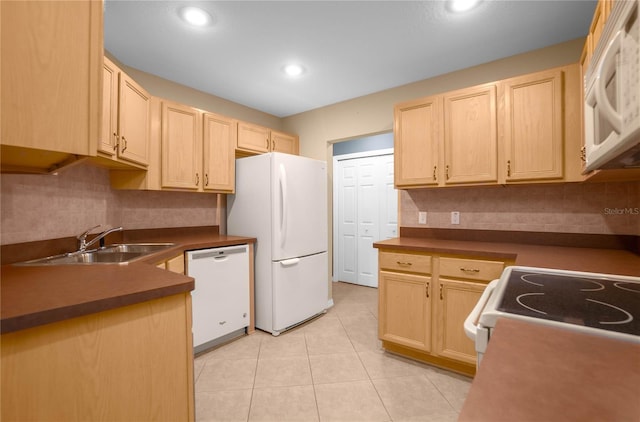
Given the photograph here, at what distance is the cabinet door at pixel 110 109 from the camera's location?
1.83 m

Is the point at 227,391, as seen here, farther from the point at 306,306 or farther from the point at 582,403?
the point at 582,403

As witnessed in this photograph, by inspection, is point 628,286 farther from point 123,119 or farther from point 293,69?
point 123,119

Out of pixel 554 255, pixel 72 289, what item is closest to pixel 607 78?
pixel 554 255

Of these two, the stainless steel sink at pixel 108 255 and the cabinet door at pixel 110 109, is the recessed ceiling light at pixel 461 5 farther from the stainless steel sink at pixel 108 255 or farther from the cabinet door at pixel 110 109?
the stainless steel sink at pixel 108 255

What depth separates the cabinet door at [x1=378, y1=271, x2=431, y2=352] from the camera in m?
2.18

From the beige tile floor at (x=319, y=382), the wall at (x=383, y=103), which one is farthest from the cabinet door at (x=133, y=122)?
the wall at (x=383, y=103)

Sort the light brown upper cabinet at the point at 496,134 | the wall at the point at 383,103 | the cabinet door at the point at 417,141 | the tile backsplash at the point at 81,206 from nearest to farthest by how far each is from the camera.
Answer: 1. the tile backsplash at the point at 81,206
2. the light brown upper cabinet at the point at 496,134
3. the wall at the point at 383,103
4. the cabinet door at the point at 417,141

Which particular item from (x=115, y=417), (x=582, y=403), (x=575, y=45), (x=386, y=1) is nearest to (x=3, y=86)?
(x=115, y=417)

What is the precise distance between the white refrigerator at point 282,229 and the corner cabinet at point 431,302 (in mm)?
882

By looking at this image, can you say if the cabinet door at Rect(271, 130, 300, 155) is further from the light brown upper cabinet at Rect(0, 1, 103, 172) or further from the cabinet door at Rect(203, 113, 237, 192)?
the light brown upper cabinet at Rect(0, 1, 103, 172)

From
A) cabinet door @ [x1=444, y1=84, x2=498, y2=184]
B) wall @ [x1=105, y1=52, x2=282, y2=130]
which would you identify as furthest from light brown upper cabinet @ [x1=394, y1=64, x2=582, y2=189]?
wall @ [x1=105, y1=52, x2=282, y2=130]

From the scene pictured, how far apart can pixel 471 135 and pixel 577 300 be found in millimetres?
1638

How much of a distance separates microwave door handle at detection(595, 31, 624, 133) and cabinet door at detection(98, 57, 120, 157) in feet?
7.75

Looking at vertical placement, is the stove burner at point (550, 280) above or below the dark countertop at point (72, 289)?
below
